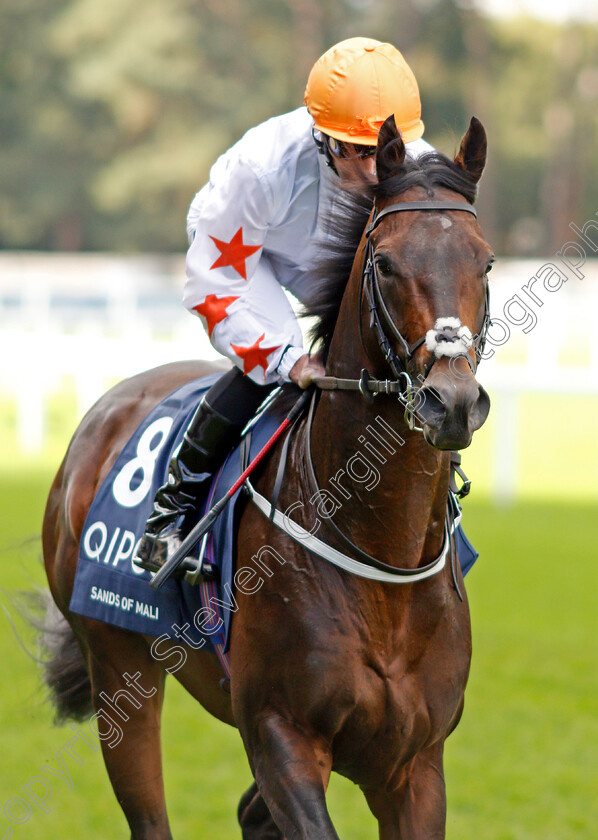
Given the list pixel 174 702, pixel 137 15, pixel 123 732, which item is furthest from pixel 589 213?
pixel 123 732

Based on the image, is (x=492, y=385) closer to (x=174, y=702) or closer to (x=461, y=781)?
(x=174, y=702)

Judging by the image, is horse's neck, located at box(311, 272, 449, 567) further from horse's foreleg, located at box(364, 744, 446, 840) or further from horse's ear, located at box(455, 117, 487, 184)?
horse's foreleg, located at box(364, 744, 446, 840)

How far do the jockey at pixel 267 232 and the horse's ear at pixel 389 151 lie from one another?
183 millimetres

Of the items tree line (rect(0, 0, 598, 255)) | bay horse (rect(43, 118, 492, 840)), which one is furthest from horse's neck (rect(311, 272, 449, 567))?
tree line (rect(0, 0, 598, 255))

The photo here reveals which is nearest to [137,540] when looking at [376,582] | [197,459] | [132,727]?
[197,459]

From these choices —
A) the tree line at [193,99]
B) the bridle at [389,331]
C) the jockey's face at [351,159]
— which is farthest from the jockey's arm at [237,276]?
the tree line at [193,99]

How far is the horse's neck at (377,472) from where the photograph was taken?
9.24 ft

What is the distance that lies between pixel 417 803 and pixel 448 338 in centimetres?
126

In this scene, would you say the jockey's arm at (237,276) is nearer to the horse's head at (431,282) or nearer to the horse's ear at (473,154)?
the horse's head at (431,282)

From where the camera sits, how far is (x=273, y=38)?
38.9 meters

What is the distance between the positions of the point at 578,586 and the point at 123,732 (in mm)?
5518

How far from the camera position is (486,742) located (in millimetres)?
5875

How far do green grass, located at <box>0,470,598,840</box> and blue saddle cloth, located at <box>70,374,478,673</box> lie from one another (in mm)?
840

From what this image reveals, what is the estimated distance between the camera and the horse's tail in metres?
4.40
